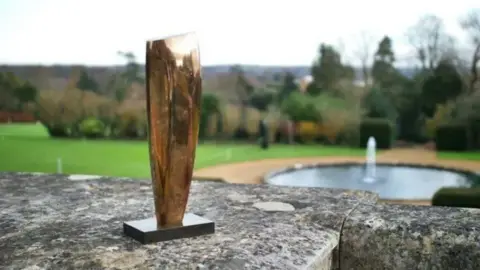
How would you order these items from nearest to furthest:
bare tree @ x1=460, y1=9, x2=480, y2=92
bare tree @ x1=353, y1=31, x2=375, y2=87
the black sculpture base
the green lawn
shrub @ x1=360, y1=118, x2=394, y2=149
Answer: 1. the black sculpture base
2. bare tree @ x1=460, y1=9, x2=480, y2=92
3. the green lawn
4. bare tree @ x1=353, y1=31, x2=375, y2=87
5. shrub @ x1=360, y1=118, x2=394, y2=149

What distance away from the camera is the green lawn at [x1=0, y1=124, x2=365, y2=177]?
7.69 m

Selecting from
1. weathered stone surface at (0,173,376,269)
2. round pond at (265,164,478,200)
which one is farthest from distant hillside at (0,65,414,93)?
weathered stone surface at (0,173,376,269)

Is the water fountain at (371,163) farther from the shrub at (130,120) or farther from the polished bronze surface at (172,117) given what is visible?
the polished bronze surface at (172,117)

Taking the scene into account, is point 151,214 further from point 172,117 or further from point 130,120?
point 130,120

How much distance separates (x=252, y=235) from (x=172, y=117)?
11.9 inches

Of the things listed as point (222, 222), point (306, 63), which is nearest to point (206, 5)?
point (306, 63)

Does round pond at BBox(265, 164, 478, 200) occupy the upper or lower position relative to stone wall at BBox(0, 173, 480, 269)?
lower

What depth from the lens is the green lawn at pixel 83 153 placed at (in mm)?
7688

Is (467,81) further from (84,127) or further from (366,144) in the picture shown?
(84,127)

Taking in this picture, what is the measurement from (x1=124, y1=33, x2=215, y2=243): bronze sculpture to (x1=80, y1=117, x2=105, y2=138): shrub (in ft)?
23.4

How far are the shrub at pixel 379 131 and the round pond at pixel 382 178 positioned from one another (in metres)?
0.53

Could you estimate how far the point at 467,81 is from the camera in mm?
7492

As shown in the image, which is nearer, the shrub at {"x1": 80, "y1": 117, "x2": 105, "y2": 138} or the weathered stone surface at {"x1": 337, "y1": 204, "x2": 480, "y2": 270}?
the weathered stone surface at {"x1": 337, "y1": 204, "x2": 480, "y2": 270}

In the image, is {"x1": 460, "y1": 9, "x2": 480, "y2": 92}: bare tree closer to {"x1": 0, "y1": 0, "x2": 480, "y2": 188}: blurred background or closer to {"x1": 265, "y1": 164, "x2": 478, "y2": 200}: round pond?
{"x1": 0, "y1": 0, "x2": 480, "y2": 188}: blurred background
